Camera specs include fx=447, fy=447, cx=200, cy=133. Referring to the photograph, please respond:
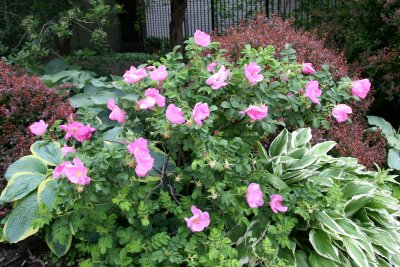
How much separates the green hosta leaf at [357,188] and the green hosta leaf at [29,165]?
6.08 feet

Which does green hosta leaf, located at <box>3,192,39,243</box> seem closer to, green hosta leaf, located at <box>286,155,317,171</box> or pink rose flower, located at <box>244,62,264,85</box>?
pink rose flower, located at <box>244,62,264,85</box>

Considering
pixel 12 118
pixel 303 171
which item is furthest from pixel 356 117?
pixel 12 118

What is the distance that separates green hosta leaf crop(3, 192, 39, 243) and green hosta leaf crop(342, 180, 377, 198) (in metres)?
1.85

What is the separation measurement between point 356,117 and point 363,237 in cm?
163

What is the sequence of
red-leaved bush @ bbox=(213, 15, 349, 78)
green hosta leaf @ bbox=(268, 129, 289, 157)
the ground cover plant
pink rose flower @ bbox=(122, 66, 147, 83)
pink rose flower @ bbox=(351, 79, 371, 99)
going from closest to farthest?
the ground cover plant → pink rose flower @ bbox=(122, 66, 147, 83) → pink rose flower @ bbox=(351, 79, 371, 99) → green hosta leaf @ bbox=(268, 129, 289, 157) → red-leaved bush @ bbox=(213, 15, 349, 78)

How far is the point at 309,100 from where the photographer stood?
227 centimetres

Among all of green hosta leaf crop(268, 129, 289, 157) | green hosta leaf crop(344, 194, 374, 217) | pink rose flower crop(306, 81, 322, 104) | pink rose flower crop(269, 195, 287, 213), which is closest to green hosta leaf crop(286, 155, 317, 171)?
green hosta leaf crop(268, 129, 289, 157)

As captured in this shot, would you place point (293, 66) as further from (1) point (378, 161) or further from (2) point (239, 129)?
(1) point (378, 161)

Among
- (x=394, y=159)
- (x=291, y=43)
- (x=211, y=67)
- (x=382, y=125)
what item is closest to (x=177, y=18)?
(x=291, y=43)

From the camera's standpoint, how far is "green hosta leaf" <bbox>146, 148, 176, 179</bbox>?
2398mm

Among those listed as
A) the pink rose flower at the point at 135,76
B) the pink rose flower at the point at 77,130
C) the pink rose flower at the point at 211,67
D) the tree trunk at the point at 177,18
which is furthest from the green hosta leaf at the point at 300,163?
the tree trunk at the point at 177,18

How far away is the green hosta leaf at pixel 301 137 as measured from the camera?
3.04 meters

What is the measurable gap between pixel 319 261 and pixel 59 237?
1.39 meters

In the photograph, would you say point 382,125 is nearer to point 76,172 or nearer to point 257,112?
point 257,112
